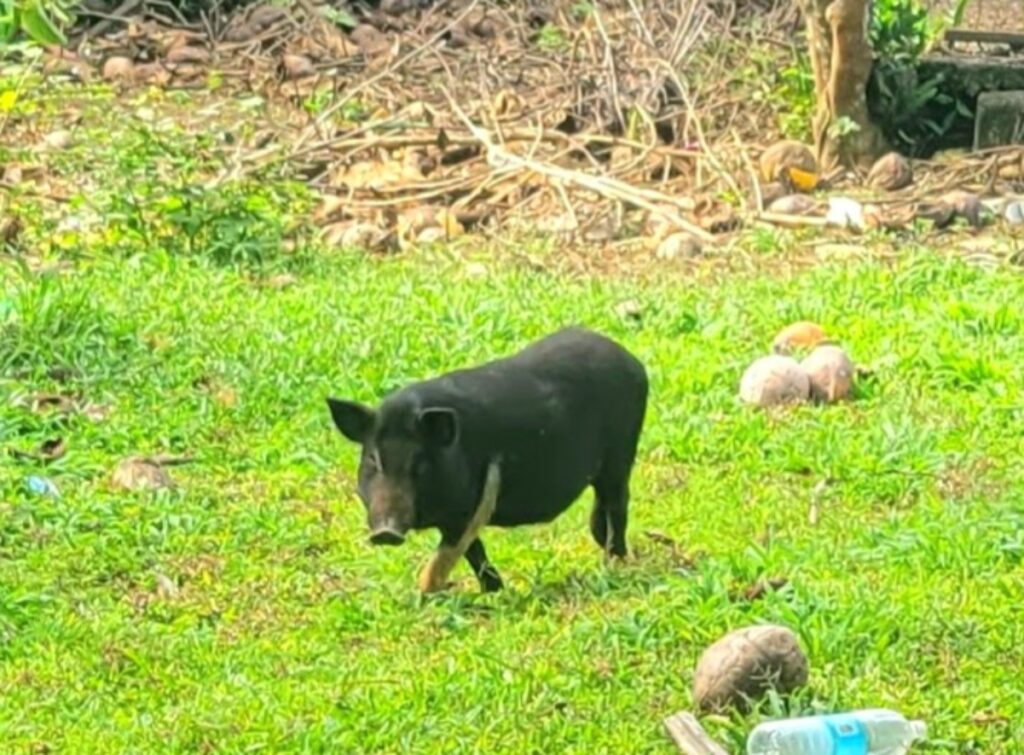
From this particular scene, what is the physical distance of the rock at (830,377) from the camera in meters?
8.77

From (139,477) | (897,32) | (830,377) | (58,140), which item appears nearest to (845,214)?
(897,32)

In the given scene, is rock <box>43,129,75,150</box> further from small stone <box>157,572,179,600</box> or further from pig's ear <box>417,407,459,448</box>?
pig's ear <box>417,407,459,448</box>

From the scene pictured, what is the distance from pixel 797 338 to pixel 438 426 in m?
3.49

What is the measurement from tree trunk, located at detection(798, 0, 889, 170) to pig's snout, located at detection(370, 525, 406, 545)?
6823 mm

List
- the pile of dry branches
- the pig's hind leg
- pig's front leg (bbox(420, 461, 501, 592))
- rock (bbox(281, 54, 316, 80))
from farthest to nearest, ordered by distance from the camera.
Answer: rock (bbox(281, 54, 316, 80)), the pile of dry branches, the pig's hind leg, pig's front leg (bbox(420, 461, 501, 592))

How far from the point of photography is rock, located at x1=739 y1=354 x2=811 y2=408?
8.73 metres

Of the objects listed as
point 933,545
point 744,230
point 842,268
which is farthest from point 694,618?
point 744,230

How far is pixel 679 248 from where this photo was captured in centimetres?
1146

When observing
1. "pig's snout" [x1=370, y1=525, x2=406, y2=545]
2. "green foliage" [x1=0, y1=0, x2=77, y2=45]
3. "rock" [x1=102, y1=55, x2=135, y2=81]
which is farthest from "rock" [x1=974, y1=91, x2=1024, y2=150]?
"green foliage" [x1=0, y1=0, x2=77, y2=45]

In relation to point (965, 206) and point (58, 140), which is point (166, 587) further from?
point (58, 140)

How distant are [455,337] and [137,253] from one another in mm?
2193

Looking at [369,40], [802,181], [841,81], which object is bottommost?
[369,40]

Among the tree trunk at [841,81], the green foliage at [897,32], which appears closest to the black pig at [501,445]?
the tree trunk at [841,81]

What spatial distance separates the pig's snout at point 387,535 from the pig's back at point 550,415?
1.02 feet
